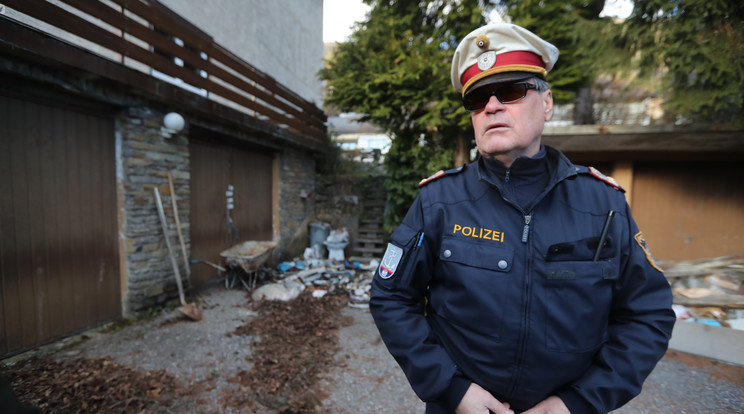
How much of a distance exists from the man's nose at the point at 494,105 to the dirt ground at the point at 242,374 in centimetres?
281

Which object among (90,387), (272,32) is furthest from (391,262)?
(272,32)

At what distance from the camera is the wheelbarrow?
5.77 metres

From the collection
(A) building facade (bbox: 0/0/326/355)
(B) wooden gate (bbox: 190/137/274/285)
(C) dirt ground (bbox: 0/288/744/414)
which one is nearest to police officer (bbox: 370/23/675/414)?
(C) dirt ground (bbox: 0/288/744/414)

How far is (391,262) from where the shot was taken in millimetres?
1334

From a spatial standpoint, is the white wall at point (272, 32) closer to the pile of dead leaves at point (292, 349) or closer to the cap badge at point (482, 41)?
the pile of dead leaves at point (292, 349)

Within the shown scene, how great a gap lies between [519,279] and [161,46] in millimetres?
5713

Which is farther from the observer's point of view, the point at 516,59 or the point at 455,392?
the point at 516,59

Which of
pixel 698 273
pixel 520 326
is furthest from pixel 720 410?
pixel 520 326

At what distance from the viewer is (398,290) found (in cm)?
131

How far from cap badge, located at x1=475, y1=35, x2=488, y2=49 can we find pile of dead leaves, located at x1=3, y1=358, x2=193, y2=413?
3.60 meters

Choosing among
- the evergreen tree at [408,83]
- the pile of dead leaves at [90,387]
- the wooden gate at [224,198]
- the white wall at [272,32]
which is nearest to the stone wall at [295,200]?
the wooden gate at [224,198]

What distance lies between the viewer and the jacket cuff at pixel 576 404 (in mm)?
1123

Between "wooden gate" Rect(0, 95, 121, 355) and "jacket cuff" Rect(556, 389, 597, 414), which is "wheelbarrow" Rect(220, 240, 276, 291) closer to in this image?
"wooden gate" Rect(0, 95, 121, 355)

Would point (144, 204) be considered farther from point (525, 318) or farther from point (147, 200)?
point (525, 318)
